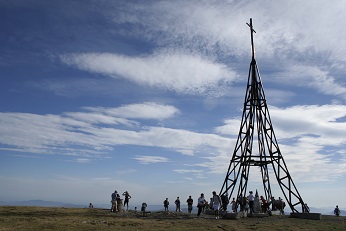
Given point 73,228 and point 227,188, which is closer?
point 73,228

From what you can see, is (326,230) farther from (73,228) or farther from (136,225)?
(73,228)

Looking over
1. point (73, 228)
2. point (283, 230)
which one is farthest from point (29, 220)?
point (283, 230)

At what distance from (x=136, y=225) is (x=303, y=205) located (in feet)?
53.5

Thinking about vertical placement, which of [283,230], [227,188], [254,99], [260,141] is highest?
[254,99]

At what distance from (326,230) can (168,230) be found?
9.11 metres

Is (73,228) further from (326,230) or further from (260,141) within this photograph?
(260,141)

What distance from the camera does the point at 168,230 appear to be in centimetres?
1664

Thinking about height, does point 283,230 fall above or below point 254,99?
below

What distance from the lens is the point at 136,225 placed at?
1836cm

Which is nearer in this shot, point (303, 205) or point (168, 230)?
point (168, 230)

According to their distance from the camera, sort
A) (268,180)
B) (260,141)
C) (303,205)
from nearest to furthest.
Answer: (303,205) < (260,141) < (268,180)

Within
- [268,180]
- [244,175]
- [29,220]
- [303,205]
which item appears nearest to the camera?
[29,220]

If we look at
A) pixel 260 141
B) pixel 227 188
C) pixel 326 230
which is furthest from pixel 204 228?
pixel 260 141

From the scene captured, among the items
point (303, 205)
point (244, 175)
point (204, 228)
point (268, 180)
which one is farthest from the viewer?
point (268, 180)
